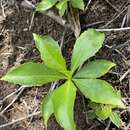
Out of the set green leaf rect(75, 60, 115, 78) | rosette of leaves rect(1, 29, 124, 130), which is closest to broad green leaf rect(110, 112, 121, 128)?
rosette of leaves rect(1, 29, 124, 130)

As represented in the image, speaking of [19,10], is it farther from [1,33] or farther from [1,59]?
[1,59]

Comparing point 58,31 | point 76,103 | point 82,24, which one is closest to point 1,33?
point 58,31

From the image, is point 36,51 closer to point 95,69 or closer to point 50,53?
point 50,53

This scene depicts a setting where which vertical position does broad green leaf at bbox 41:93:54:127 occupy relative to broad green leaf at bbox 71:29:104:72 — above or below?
below

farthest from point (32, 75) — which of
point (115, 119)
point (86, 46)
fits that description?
point (115, 119)

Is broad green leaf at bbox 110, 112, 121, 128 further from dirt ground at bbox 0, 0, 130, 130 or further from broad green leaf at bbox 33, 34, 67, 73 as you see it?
broad green leaf at bbox 33, 34, 67, 73
